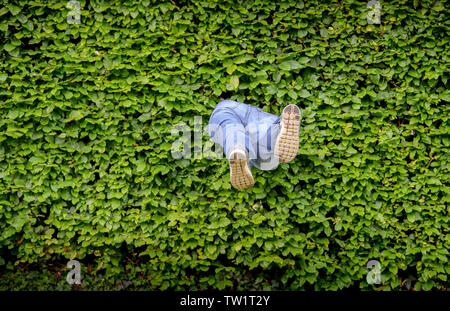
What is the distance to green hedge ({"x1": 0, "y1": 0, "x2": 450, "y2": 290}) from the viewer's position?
3137 mm

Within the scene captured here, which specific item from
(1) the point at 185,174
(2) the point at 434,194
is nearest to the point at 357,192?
(2) the point at 434,194

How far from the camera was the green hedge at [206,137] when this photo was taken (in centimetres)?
314

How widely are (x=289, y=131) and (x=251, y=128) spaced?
0.36 metres

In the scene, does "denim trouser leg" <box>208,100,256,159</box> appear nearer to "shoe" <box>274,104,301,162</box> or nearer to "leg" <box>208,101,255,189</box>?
"leg" <box>208,101,255,189</box>

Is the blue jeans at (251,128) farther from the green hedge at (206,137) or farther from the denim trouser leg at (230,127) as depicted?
the green hedge at (206,137)

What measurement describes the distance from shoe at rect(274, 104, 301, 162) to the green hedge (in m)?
0.75

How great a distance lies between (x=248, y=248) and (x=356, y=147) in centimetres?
141

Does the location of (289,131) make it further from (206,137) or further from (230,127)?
(206,137)

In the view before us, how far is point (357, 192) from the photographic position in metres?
3.17

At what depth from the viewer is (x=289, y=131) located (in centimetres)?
242

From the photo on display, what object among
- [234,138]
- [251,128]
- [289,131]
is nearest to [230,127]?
[234,138]

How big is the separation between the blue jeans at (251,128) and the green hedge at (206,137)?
1.48ft

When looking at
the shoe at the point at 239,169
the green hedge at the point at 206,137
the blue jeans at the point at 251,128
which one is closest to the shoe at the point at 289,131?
the blue jeans at the point at 251,128

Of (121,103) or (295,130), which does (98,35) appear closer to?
(121,103)
